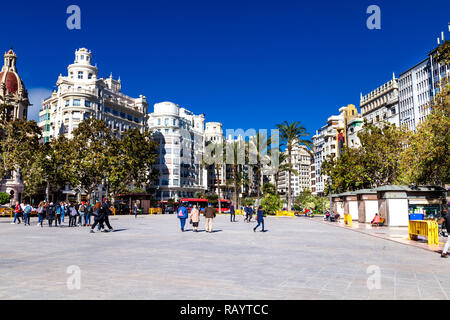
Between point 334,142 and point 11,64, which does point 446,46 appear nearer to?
point 11,64

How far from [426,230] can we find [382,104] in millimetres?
91509

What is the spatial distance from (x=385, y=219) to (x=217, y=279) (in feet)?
72.8

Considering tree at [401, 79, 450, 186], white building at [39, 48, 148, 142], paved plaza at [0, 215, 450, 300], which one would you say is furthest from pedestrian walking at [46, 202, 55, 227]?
white building at [39, 48, 148, 142]

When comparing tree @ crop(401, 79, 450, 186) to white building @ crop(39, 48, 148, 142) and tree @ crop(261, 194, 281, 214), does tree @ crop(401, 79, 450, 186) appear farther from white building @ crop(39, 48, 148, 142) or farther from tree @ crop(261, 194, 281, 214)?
white building @ crop(39, 48, 148, 142)

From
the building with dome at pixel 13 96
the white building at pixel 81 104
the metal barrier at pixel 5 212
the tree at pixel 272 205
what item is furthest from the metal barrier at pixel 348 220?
the white building at pixel 81 104

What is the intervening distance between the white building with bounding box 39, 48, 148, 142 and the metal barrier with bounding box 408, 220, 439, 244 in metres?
65.8

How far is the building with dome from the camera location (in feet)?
202

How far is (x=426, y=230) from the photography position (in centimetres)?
1473

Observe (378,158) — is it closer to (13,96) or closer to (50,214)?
(50,214)

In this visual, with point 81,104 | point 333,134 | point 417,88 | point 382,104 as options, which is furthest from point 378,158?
point 333,134

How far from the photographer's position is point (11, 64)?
69.4 meters

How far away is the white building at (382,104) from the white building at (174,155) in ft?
156

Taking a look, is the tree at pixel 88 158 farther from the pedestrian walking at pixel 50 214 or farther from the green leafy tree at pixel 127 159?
the pedestrian walking at pixel 50 214

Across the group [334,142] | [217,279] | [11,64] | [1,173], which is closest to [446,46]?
[217,279]
